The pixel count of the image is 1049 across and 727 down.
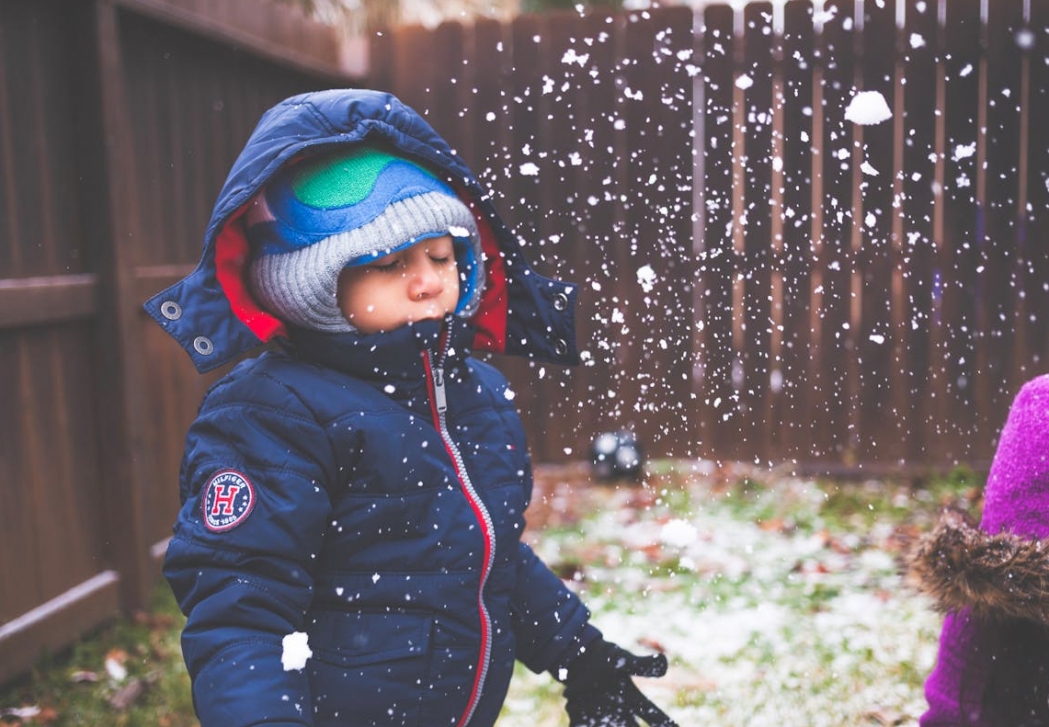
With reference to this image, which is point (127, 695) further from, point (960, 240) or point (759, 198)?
point (960, 240)

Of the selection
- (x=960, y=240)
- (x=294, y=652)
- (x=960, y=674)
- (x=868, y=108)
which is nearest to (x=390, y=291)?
(x=294, y=652)

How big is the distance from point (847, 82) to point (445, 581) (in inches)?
176

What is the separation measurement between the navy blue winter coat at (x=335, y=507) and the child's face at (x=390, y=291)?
0.04 metres

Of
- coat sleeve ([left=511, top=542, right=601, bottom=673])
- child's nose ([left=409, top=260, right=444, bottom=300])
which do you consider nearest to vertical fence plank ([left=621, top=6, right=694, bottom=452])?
coat sleeve ([left=511, top=542, right=601, bottom=673])

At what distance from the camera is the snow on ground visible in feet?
8.77

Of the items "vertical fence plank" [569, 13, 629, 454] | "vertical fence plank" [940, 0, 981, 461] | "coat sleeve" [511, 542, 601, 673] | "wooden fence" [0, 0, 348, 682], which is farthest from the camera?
"vertical fence plank" [569, 13, 629, 454]

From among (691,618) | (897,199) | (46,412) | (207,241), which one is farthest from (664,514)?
(207,241)

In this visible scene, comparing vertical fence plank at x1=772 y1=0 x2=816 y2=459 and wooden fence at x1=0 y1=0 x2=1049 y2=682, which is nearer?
wooden fence at x1=0 y1=0 x2=1049 y2=682

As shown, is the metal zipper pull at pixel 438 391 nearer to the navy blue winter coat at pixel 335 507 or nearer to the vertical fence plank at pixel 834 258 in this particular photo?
the navy blue winter coat at pixel 335 507

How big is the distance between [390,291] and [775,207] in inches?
165

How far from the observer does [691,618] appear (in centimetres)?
332

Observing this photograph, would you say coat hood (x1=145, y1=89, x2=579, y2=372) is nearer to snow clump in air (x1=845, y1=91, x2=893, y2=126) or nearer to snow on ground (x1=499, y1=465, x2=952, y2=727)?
snow on ground (x1=499, y1=465, x2=952, y2=727)

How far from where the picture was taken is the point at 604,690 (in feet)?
5.99

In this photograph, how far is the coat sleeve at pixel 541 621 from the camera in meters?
1.80
